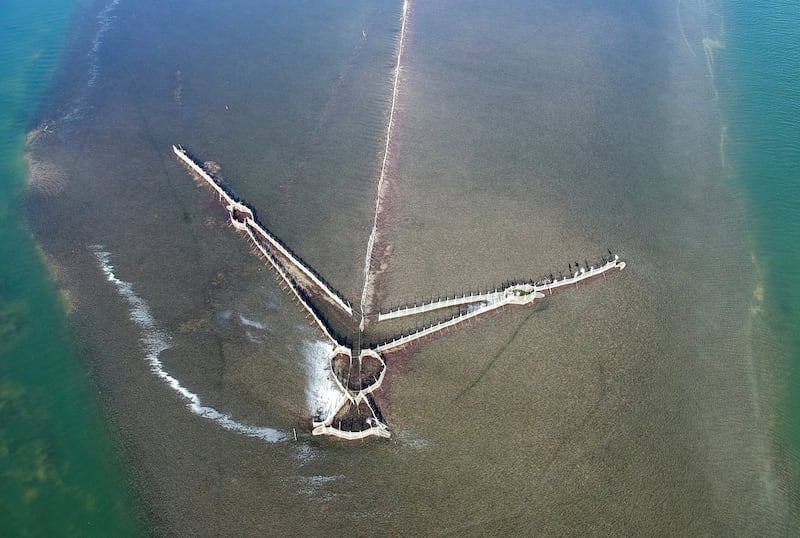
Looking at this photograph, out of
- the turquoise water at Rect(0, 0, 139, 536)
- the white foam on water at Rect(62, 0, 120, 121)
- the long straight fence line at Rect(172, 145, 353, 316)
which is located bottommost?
the turquoise water at Rect(0, 0, 139, 536)

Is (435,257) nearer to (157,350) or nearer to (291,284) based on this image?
(291,284)

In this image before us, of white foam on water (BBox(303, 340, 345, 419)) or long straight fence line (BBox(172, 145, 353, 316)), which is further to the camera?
long straight fence line (BBox(172, 145, 353, 316))

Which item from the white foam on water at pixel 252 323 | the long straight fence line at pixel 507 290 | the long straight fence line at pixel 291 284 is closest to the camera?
the long straight fence line at pixel 291 284

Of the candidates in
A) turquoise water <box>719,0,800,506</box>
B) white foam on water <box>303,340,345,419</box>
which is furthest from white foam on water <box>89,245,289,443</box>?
turquoise water <box>719,0,800,506</box>

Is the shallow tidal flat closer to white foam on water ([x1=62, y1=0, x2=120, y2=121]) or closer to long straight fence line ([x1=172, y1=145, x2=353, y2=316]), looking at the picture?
long straight fence line ([x1=172, y1=145, x2=353, y2=316])

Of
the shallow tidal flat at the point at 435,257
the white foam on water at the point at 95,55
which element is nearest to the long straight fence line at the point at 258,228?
the shallow tidal flat at the point at 435,257

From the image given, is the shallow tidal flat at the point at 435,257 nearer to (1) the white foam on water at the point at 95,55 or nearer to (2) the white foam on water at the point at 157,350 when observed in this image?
(2) the white foam on water at the point at 157,350
